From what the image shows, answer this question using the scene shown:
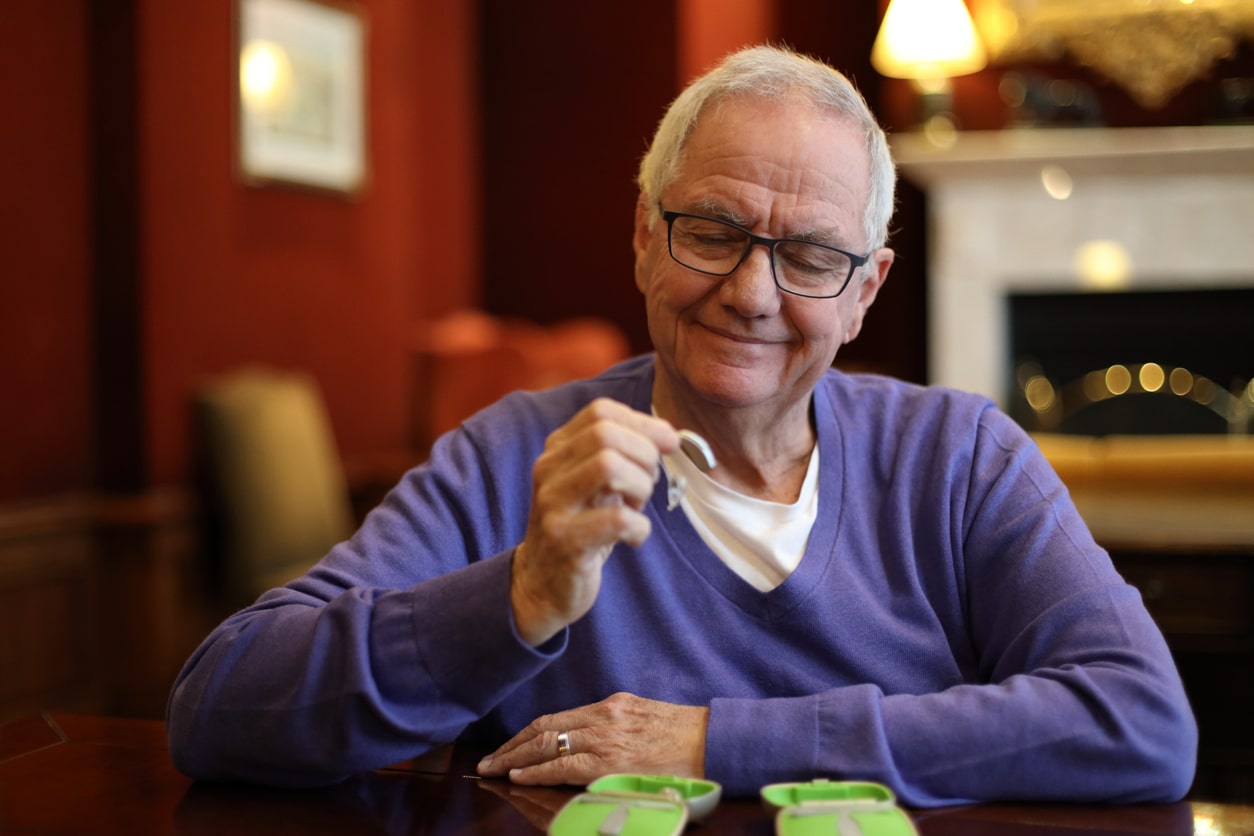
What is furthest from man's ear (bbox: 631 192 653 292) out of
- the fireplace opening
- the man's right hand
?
the fireplace opening

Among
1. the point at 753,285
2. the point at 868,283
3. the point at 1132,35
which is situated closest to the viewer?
the point at 753,285

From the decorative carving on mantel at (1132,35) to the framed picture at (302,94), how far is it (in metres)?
2.73

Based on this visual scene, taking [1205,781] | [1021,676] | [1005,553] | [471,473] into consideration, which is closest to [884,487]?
[1005,553]

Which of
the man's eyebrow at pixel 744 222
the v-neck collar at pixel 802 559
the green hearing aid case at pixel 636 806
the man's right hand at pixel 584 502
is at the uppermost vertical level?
the man's eyebrow at pixel 744 222

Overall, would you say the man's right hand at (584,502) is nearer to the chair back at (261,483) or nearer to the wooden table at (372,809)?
the wooden table at (372,809)

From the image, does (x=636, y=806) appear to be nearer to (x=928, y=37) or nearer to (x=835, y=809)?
(x=835, y=809)

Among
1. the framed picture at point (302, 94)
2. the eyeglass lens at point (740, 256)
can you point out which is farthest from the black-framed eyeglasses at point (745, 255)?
the framed picture at point (302, 94)

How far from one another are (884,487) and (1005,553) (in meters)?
0.15

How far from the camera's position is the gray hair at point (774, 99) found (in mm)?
1267

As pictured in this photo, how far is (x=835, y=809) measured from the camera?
885 mm

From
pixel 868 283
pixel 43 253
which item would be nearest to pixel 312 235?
pixel 43 253

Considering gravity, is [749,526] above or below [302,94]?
below

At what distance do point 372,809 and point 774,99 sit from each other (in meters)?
0.75

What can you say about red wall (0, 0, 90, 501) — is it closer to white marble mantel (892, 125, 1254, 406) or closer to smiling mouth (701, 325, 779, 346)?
smiling mouth (701, 325, 779, 346)
